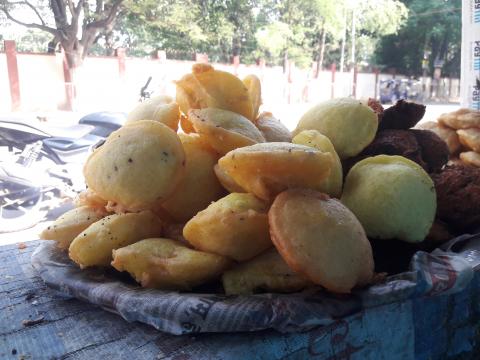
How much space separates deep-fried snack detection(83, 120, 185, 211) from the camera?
96cm

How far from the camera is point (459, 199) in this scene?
1212 millimetres

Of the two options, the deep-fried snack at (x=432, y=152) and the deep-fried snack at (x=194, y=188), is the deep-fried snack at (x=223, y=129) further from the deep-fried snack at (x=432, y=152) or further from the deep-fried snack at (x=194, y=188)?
the deep-fried snack at (x=432, y=152)

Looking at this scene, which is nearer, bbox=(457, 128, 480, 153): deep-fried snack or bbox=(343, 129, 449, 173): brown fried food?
bbox=(343, 129, 449, 173): brown fried food

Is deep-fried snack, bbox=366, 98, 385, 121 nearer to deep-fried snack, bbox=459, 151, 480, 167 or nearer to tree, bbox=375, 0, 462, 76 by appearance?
deep-fried snack, bbox=459, 151, 480, 167

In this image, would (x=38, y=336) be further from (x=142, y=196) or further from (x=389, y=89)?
(x=389, y=89)

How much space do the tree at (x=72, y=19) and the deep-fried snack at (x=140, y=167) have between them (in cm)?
1284

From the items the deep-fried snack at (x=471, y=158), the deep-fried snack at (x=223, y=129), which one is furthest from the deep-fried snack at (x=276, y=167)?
the deep-fried snack at (x=471, y=158)

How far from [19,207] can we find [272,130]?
12.1ft

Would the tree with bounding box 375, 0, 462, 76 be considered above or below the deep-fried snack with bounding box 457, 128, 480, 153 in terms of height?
above

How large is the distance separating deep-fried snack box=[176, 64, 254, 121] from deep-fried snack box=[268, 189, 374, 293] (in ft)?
1.36

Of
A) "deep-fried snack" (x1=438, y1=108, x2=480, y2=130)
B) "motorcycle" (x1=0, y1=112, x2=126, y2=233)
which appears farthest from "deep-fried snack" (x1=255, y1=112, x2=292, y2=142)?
"motorcycle" (x1=0, y1=112, x2=126, y2=233)

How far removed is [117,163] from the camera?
0.97m

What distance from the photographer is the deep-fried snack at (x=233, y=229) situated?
875mm

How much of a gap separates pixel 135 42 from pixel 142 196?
19.4m
